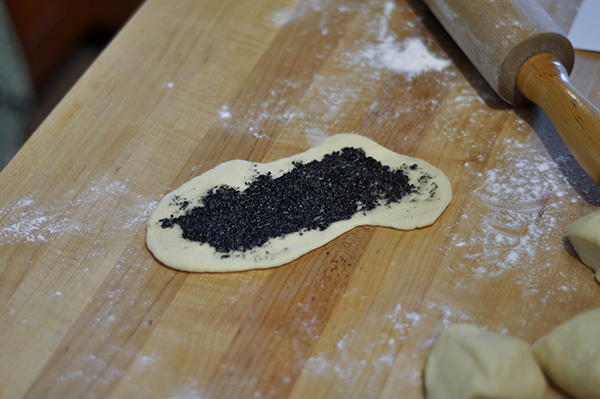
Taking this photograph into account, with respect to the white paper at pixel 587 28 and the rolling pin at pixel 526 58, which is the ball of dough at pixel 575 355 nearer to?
the rolling pin at pixel 526 58

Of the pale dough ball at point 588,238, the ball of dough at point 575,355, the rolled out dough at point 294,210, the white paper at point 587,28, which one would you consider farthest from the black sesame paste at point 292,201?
the white paper at point 587,28

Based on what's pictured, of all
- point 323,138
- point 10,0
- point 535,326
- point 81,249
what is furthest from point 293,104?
point 10,0

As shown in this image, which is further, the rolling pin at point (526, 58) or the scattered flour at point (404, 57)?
the scattered flour at point (404, 57)

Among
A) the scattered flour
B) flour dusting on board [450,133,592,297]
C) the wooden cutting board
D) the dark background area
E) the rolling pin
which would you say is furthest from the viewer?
the dark background area

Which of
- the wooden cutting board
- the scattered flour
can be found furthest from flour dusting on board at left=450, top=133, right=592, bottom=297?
the scattered flour

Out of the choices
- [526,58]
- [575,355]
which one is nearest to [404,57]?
[526,58]

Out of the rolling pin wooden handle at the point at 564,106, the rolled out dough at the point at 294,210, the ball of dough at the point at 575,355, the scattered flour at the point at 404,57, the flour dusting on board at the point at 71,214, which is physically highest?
the rolling pin wooden handle at the point at 564,106

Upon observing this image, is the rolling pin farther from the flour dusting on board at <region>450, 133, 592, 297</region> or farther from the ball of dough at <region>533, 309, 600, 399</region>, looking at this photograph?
the ball of dough at <region>533, 309, 600, 399</region>
